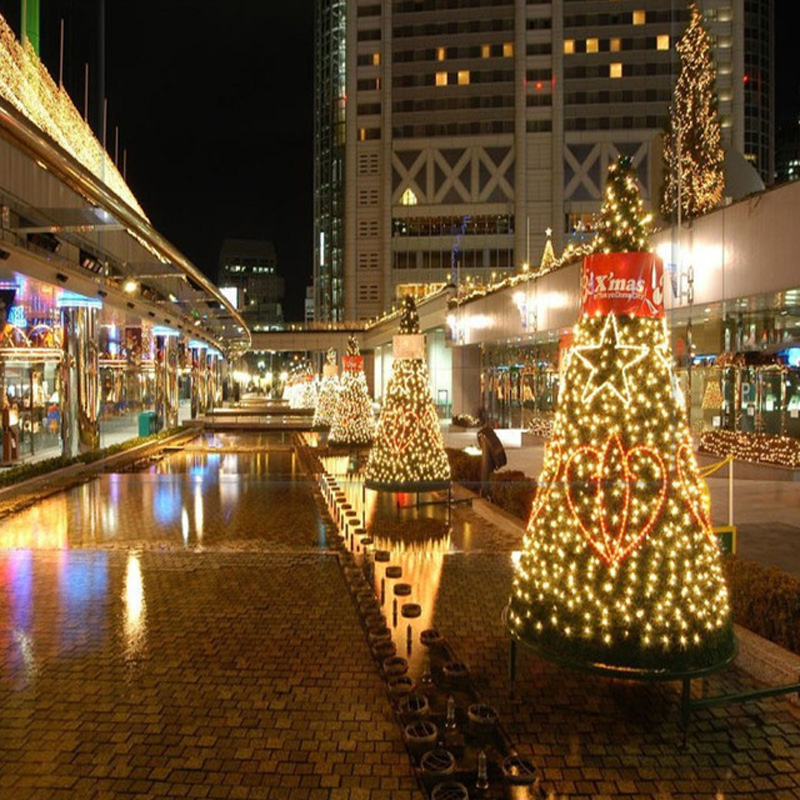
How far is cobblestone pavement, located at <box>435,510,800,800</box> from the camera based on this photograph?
473cm

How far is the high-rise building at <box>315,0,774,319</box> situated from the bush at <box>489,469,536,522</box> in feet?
242

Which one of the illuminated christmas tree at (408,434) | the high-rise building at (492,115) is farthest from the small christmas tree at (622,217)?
the high-rise building at (492,115)

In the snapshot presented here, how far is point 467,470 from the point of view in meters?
17.7

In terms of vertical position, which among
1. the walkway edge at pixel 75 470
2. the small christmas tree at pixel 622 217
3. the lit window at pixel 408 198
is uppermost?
the lit window at pixel 408 198

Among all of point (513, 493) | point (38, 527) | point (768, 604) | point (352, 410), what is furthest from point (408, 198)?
point (768, 604)

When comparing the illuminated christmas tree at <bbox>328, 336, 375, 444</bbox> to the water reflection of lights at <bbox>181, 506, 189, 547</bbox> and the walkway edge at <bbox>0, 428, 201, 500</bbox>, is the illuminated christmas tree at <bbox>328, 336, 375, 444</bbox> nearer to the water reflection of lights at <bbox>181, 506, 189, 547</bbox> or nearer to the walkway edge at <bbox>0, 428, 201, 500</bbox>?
the walkway edge at <bbox>0, 428, 201, 500</bbox>

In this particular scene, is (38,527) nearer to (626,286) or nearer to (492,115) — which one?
(626,286)

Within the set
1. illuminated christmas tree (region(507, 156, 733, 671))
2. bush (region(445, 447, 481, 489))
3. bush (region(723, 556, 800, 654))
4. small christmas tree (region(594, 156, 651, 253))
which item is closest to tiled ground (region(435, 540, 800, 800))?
illuminated christmas tree (region(507, 156, 733, 671))

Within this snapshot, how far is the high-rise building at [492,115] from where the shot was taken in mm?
89250

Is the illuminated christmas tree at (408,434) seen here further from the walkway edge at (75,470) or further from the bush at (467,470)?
the walkway edge at (75,470)

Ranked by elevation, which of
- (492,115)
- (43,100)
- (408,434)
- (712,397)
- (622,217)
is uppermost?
(492,115)

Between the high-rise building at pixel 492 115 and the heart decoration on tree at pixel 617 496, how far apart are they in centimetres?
8317

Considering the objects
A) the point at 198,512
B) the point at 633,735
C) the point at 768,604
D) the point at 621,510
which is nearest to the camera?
the point at 633,735

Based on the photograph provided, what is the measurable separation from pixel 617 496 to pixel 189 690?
11.5 feet
